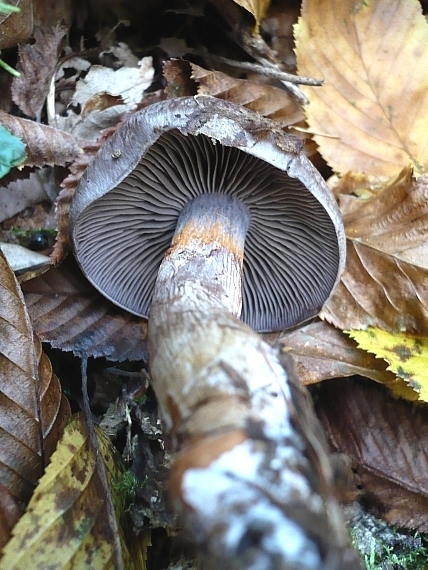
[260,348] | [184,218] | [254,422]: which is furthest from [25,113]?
[254,422]

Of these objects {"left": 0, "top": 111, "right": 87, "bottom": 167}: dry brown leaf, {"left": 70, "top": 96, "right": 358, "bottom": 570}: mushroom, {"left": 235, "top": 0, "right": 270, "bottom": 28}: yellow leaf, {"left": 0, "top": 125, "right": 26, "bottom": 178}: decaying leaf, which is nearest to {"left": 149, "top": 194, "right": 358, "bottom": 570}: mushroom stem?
{"left": 70, "top": 96, "right": 358, "bottom": 570}: mushroom

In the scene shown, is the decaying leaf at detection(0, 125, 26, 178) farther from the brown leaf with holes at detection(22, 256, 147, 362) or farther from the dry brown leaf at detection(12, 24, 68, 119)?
the dry brown leaf at detection(12, 24, 68, 119)

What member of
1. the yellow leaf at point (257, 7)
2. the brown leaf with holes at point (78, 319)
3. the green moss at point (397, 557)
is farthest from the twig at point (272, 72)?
the green moss at point (397, 557)

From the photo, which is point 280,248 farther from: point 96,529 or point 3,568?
point 3,568

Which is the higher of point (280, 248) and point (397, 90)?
point (397, 90)

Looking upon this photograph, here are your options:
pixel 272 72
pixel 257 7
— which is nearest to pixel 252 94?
pixel 272 72

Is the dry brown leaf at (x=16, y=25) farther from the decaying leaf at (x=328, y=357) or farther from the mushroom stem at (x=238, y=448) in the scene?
the decaying leaf at (x=328, y=357)

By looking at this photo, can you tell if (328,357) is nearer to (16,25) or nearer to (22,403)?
(22,403)
